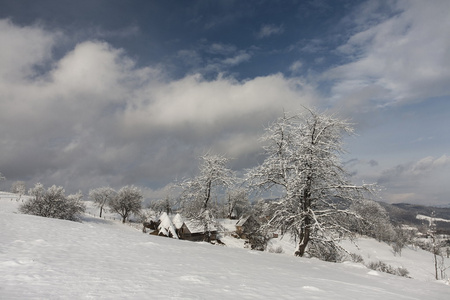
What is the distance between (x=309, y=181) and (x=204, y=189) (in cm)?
1260

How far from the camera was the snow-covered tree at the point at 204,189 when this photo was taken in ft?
78.7

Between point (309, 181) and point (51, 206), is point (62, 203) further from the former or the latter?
point (309, 181)

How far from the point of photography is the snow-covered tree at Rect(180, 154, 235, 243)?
23984 mm

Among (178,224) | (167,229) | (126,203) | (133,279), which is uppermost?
(133,279)

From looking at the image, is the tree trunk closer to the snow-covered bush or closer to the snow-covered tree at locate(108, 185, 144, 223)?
the snow-covered bush

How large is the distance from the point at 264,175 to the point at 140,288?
10957 mm

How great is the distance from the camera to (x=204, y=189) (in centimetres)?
2436

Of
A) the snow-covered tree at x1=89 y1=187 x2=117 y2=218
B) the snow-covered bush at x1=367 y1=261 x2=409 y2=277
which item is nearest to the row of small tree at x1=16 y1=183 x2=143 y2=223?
the snow-covered tree at x1=89 y1=187 x2=117 y2=218

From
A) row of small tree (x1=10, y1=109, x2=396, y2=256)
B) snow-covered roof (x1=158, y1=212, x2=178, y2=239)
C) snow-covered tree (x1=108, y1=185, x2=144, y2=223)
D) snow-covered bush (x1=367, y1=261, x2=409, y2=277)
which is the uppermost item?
row of small tree (x1=10, y1=109, x2=396, y2=256)

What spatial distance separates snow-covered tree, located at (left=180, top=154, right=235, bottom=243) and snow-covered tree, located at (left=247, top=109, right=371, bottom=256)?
9708 mm

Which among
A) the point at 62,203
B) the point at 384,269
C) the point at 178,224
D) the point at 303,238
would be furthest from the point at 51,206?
the point at 384,269

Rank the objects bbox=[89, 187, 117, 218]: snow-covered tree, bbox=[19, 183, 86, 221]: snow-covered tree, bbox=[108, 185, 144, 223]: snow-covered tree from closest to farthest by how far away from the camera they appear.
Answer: bbox=[19, 183, 86, 221]: snow-covered tree → bbox=[108, 185, 144, 223]: snow-covered tree → bbox=[89, 187, 117, 218]: snow-covered tree

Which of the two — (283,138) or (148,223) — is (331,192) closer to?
(283,138)

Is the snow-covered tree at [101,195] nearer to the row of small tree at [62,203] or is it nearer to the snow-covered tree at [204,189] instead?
the row of small tree at [62,203]
